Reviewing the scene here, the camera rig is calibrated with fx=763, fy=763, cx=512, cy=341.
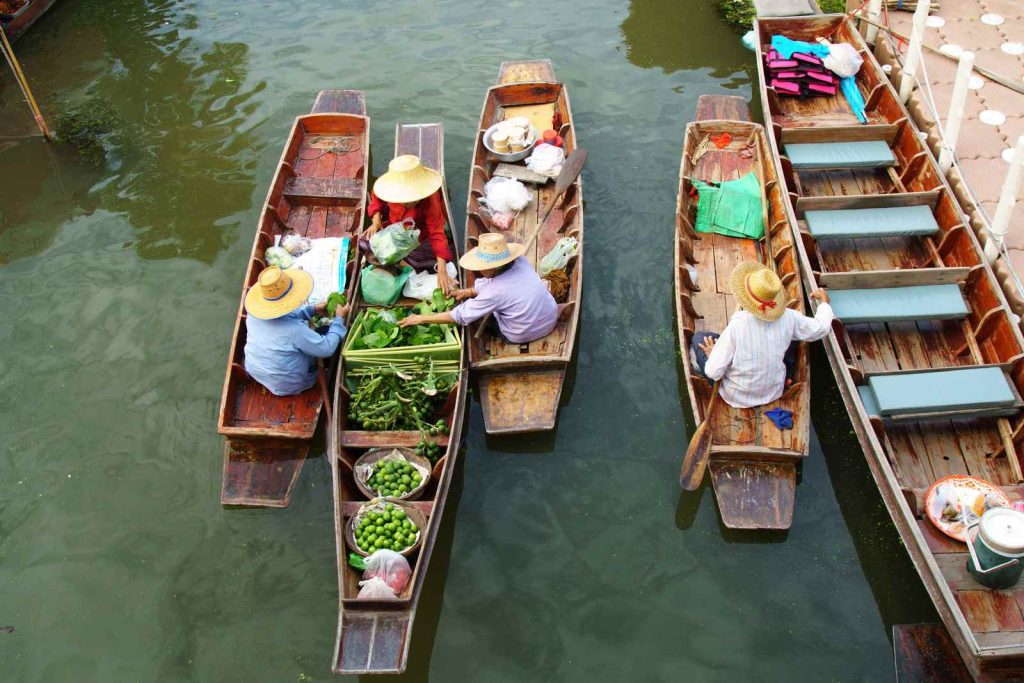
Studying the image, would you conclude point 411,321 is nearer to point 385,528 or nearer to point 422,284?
point 422,284

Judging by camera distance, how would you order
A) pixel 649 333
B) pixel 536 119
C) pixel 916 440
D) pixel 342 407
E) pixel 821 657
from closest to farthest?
pixel 821 657, pixel 916 440, pixel 342 407, pixel 649 333, pixel 536 119

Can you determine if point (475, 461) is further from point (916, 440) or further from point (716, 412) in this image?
point (916, 440)

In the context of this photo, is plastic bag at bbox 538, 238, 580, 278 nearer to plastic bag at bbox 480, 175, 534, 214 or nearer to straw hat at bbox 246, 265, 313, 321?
plastic bag at bbox 480, 175, 534, 214

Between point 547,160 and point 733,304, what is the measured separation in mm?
2635

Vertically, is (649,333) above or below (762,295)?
below

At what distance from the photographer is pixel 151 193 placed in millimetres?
9633

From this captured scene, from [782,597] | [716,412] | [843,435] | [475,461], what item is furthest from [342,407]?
[843,435]

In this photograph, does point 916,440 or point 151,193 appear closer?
point 916,440

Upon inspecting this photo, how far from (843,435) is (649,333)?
204 cm

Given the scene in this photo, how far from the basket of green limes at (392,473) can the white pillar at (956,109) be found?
5.87 meters

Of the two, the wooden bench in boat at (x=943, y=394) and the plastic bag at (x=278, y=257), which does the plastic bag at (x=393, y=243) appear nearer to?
the plastic bag at (x=278, y=257)

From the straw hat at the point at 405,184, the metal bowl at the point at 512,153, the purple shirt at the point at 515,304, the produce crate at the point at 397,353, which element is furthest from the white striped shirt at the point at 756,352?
the metal bowl at the point at 512,153

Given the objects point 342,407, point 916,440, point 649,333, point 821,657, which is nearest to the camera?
point 821,657

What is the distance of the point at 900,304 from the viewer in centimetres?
639
